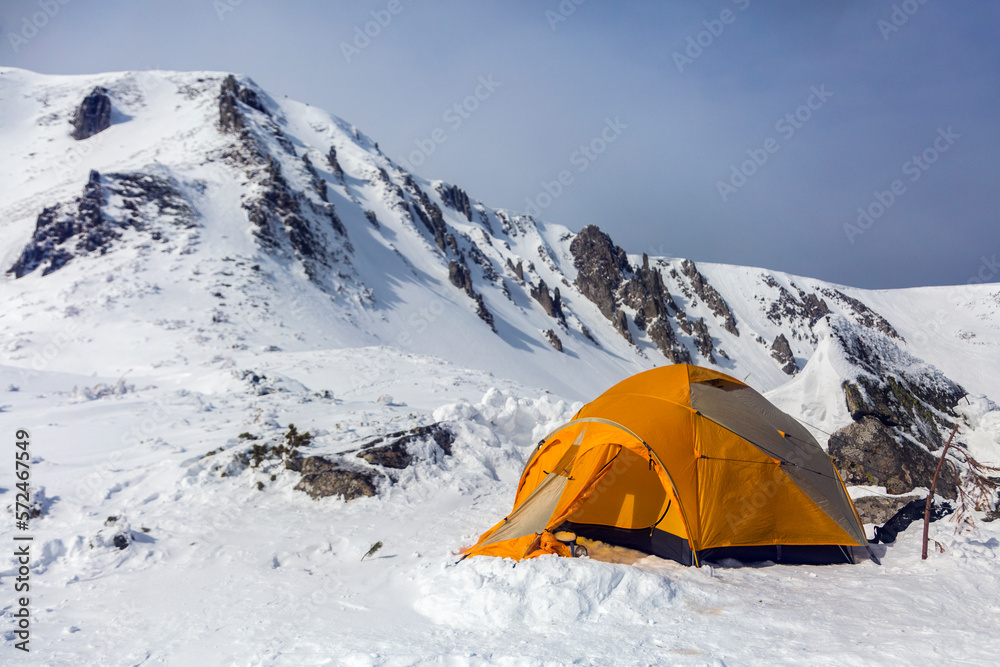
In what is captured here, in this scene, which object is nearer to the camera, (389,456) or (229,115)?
(389,456)

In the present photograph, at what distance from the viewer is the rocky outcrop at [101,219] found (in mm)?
25344

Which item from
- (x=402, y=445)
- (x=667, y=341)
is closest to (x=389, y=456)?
(x=402, y=445)

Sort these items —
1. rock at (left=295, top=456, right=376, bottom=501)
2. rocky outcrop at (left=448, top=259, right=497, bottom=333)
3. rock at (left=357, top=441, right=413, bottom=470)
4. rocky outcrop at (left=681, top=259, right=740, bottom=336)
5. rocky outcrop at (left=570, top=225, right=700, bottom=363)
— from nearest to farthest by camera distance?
1. rock at (left=295, top=456, right=376, bottom=501)
2. rock at (left=357, top=441, right=413, bottom=470)
3. rocky outcrop at (left=448, top=259, right=497, bottom=333)
4. rocky outcrop at (left=570, top=225, right=700, bottom=363)
5. rocky outcrop at (left=681, top=259, right=740, bottom=336)

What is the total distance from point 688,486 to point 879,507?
3.22m

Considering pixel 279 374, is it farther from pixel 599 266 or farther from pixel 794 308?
pixel 794 308

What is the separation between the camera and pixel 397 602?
18.0ft

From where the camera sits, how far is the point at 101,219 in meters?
26.5

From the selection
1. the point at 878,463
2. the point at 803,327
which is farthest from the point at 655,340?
the point at 878,463

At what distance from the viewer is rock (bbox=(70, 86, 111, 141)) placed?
44.7 m

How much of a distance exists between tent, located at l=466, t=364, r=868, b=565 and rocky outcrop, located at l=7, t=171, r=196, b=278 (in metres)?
28.8

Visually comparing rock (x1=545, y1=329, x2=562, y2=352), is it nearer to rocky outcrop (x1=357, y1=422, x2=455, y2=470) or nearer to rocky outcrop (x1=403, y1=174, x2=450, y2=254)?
rocky outcrop (x1=403, y1=174, x2=450, y2=254)

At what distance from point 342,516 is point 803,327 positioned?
8311cm

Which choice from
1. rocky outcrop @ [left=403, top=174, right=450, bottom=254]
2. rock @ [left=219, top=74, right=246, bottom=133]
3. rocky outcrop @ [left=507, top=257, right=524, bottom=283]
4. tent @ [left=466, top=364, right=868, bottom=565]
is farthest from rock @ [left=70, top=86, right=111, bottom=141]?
tent @ [left=466, top=364, right=868, bottom=565]

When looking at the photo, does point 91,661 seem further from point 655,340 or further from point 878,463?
point 655,340
